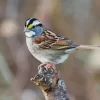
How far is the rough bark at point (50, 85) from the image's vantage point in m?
4.29

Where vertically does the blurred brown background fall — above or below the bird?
below

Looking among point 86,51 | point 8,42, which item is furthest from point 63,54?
point 8,42

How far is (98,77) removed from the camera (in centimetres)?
717

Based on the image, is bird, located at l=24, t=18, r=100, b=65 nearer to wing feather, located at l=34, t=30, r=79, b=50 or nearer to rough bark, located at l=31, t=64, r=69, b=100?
wing feather, located at l=34, t=30, r=79, b=50

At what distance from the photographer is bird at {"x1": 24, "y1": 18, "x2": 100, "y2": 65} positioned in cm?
520

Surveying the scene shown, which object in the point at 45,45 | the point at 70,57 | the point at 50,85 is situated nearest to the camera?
the point at 50,85

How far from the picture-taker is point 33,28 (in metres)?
5.34

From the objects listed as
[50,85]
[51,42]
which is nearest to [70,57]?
[51,42]

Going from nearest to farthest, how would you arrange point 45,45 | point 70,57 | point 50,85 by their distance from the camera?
point 50,85 → point 45,45 → point 70,57

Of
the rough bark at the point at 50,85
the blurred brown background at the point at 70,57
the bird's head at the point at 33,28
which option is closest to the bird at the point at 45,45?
the bird's head at the point at 33,28

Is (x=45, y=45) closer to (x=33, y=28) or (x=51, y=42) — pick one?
(x=51, y=42)

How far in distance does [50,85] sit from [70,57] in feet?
11.8

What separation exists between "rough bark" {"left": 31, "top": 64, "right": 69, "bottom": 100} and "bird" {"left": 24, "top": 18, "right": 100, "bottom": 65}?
2.33 ft

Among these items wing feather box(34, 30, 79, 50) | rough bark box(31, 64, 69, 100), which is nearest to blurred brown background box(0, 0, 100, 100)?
wing feather box(34, 30, 79, 50)
